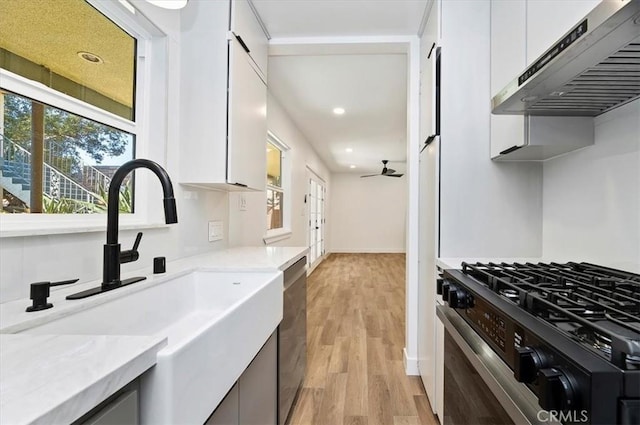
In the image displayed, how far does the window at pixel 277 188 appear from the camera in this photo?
404 centimetres

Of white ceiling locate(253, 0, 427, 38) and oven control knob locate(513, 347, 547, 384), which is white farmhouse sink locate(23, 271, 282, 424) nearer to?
oven control knob locate(513, 347, 547, 384)

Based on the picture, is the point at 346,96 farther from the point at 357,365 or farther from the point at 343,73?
the point at 357,365

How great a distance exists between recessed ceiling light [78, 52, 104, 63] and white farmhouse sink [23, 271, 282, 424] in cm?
96

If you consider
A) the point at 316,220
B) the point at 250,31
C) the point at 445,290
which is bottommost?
the point at 445,290

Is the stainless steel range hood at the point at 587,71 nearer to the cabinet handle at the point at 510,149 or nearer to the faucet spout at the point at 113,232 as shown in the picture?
the cabinet handle at the point at 510,149

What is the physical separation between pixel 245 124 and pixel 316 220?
19.1 feet

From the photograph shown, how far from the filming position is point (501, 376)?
0.72 meters

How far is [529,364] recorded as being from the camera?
57 centimetres

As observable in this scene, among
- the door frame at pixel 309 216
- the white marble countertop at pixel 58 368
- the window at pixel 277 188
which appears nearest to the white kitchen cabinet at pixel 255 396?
the white marble countertop at pixel 58 368

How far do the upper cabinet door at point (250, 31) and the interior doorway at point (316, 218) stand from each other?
4063 millimetres

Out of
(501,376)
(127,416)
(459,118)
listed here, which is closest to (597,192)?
(459,118)

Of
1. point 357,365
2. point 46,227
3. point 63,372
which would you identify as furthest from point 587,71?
point 357,365

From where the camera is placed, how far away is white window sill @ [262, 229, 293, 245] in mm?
3426

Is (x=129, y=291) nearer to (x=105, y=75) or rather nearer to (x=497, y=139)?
(x=105, y=75)
